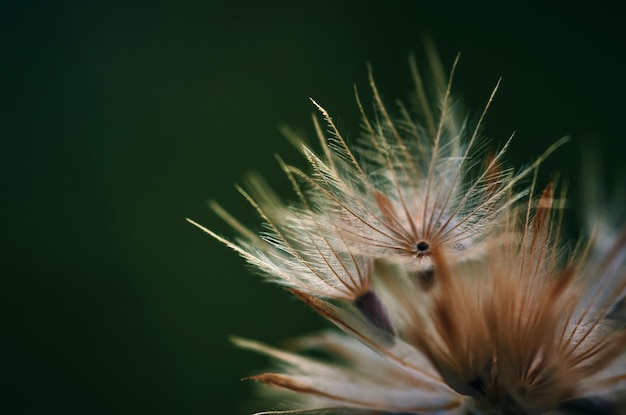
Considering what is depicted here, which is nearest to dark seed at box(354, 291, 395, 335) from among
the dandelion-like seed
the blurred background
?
the dandelion-like seed

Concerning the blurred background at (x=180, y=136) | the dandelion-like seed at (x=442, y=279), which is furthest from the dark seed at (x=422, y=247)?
the blurred background at (x=180, y=136)

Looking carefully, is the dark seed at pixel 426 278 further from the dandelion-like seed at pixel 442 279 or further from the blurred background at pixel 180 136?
the blurred background at pixel 180 136

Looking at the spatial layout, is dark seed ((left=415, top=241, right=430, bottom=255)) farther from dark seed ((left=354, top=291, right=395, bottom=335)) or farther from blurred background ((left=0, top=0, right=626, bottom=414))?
blurred background ((left=0, top=0, right=626, bottom=414))

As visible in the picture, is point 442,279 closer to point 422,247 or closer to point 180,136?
point 422,247

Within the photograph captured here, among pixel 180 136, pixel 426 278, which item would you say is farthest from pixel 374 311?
pixel 180 136

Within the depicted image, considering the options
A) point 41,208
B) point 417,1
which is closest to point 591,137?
point 417,1
